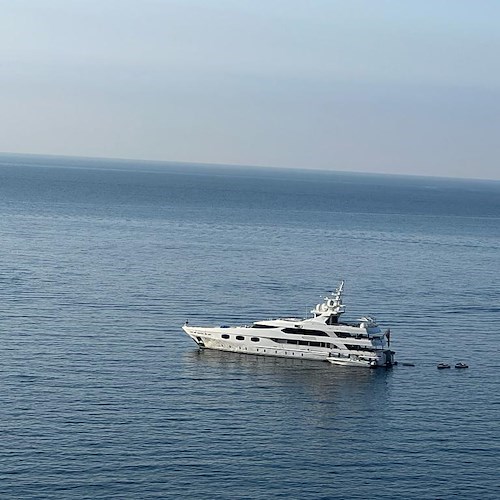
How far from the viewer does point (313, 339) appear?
125 m

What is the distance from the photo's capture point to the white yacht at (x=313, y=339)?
123625mm

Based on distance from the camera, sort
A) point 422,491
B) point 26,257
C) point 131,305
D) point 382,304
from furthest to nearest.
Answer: point 26,257 < point 382,304 < point 131,305 < point 422,491

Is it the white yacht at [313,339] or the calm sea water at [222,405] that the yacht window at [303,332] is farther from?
the calm sea water at [222,405]

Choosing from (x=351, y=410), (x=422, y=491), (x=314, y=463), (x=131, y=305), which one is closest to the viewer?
(x=422, y=491)

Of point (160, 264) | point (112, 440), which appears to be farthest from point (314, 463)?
point (160, 264)

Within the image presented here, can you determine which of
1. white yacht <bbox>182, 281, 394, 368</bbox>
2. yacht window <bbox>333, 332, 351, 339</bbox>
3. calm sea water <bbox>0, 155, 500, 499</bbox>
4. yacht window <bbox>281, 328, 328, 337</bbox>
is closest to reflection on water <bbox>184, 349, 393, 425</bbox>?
calm sea water <bbox>0, 155, 500, 499</bbox>

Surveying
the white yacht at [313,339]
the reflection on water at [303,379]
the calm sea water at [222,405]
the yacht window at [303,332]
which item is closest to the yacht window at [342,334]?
the white yacht at [313,339]

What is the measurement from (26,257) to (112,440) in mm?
108976

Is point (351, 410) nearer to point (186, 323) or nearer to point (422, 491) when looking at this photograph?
point (422, 491)

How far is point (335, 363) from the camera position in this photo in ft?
407

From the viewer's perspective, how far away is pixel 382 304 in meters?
163

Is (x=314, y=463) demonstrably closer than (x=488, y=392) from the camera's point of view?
Yes

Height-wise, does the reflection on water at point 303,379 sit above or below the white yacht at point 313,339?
below

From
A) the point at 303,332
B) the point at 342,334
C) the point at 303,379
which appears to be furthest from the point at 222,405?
the point at 342,334
